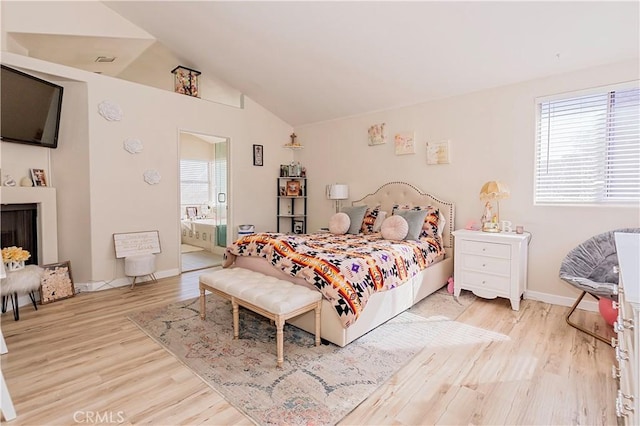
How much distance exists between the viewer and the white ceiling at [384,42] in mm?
2701

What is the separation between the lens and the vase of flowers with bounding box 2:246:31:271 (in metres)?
3.01

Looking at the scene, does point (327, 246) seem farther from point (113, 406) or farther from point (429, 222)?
point (113, 406)

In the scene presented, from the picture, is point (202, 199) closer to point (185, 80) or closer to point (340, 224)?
point (185, 80)

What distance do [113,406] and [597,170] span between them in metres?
4.44

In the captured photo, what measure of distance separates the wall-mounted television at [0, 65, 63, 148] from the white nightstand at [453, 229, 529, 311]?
15.5 ft

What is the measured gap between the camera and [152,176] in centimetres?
426

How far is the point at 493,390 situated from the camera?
76.5 inches

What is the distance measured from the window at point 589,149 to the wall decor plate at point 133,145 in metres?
4.75

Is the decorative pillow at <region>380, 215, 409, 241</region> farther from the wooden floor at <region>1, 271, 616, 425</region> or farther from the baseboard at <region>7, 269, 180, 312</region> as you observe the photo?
the baseboard at <region>7, 269, 180, 312</region>

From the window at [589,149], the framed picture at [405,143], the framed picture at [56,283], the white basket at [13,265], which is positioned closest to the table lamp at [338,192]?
the framed picture at [405,143]

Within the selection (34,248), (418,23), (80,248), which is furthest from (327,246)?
(34,248)

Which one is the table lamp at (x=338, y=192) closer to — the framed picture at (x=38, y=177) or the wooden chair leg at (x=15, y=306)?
the framed picture at (x=38, y=177)

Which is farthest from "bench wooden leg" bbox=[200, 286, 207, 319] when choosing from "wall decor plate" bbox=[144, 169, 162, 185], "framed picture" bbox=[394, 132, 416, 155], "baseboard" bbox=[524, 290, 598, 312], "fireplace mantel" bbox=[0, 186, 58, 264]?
"baseboard" bbox=[524, 290, 598, 312]

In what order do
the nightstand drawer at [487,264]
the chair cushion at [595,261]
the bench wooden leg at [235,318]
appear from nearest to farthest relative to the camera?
the bench wooden leg at [235,318]
the chair cushion at [595,261]
the nightstand drawer at [487,264]
